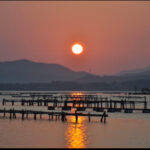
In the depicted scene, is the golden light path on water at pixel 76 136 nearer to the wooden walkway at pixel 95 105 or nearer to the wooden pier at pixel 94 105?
the wooden pier at pixel 94 105

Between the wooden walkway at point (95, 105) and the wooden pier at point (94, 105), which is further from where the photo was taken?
the wooden walkway at point (95, 105)

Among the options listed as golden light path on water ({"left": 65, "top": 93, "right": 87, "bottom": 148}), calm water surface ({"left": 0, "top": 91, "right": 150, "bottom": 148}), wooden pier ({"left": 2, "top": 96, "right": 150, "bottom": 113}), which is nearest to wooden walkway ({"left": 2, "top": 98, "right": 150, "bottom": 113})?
wooden pier ({"left": 2, "top": 96, "right": 150, "bottom": 113})

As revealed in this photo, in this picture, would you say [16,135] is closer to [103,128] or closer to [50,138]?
[50,138]

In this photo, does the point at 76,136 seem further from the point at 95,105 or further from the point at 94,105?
the point at 94,105

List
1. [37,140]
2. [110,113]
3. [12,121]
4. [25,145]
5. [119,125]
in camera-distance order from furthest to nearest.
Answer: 1. [110,113]
2. [12,121]
3. [119,125]
4. [37,140]
5. [25,145]

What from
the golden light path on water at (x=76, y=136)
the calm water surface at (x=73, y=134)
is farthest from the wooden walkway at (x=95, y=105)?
the golden light path on water at (x=76, y=136)

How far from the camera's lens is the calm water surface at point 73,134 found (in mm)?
44156

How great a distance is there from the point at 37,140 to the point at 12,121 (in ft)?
70.2

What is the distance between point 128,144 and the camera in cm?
4416

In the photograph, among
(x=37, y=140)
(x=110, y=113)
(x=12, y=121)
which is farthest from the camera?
(x=110, y=113)

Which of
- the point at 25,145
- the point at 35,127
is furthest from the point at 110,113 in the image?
the point at 25,145

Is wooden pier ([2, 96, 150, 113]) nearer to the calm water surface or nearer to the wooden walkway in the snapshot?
the wooden walkway

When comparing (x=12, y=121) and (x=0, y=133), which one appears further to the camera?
(x=12, y=121)

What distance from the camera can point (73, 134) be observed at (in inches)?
2034
